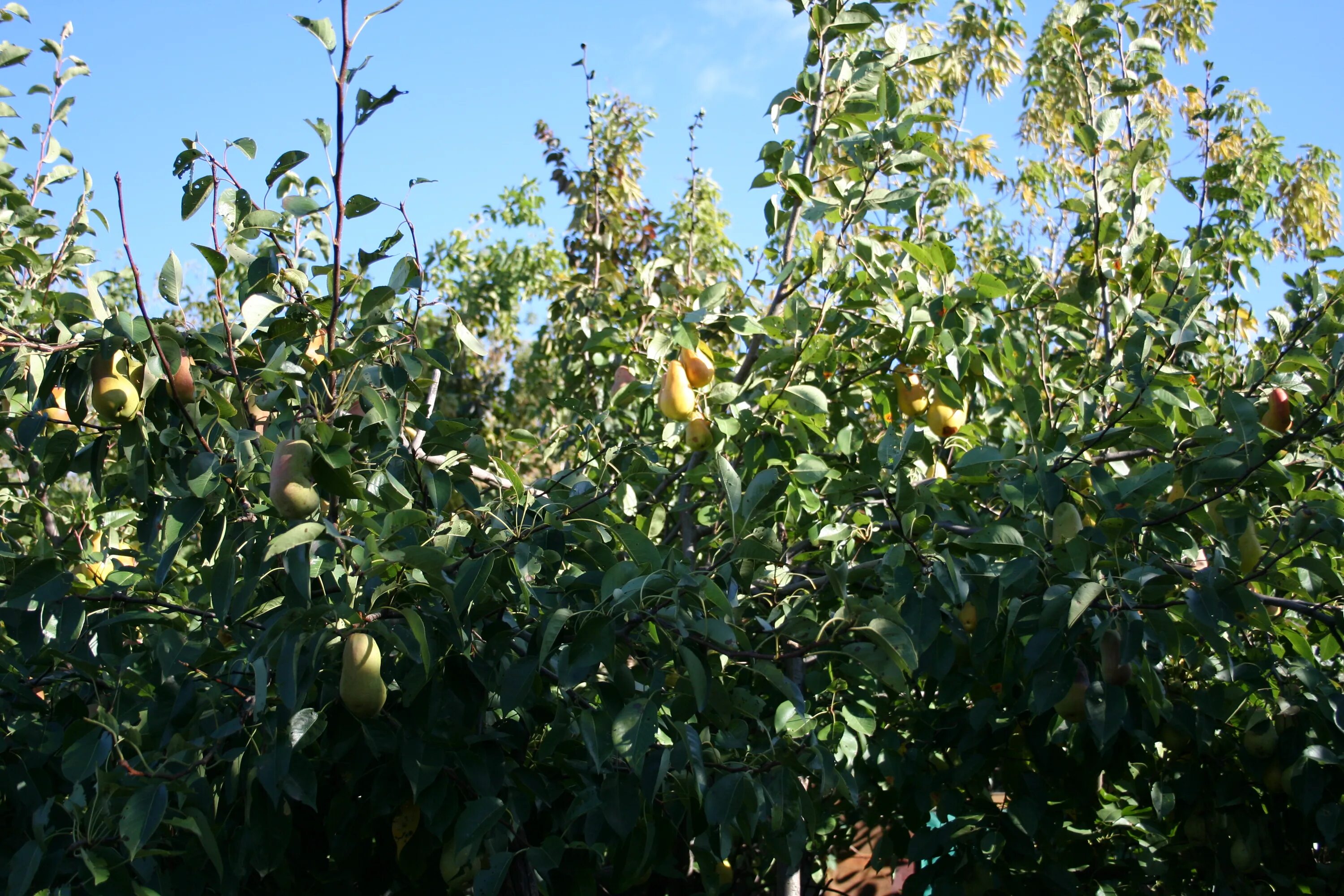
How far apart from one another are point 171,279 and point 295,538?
2.01 ft

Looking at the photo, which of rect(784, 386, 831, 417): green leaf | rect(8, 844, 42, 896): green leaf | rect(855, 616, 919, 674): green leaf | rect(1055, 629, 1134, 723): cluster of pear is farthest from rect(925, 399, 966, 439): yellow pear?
rect(8, 844, 42, 896): green leaf

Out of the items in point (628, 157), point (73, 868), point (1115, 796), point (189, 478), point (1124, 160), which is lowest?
point (73, 868)

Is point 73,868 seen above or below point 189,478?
below

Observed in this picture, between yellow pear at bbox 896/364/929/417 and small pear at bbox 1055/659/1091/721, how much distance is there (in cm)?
73

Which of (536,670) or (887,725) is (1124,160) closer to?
(887,725)

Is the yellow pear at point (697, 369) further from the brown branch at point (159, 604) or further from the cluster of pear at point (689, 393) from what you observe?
the brown branch at point (159, 604)

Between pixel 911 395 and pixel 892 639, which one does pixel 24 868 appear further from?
pixel 911 395

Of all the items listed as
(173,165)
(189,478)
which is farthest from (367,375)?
(173,165)

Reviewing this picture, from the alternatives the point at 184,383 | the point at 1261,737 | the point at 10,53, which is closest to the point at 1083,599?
the point at 1261,737

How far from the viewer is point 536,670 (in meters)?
1.47

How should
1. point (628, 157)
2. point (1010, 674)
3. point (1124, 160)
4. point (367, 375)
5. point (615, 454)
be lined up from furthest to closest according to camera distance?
point (628, 157) < point (1124, 160) < point (615, 454) < point (1010, 674) < point (367, 375)

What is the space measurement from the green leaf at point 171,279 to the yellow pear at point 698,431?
99 cm

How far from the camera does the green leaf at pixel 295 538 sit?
1328mm

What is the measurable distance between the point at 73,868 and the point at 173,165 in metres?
1.09
